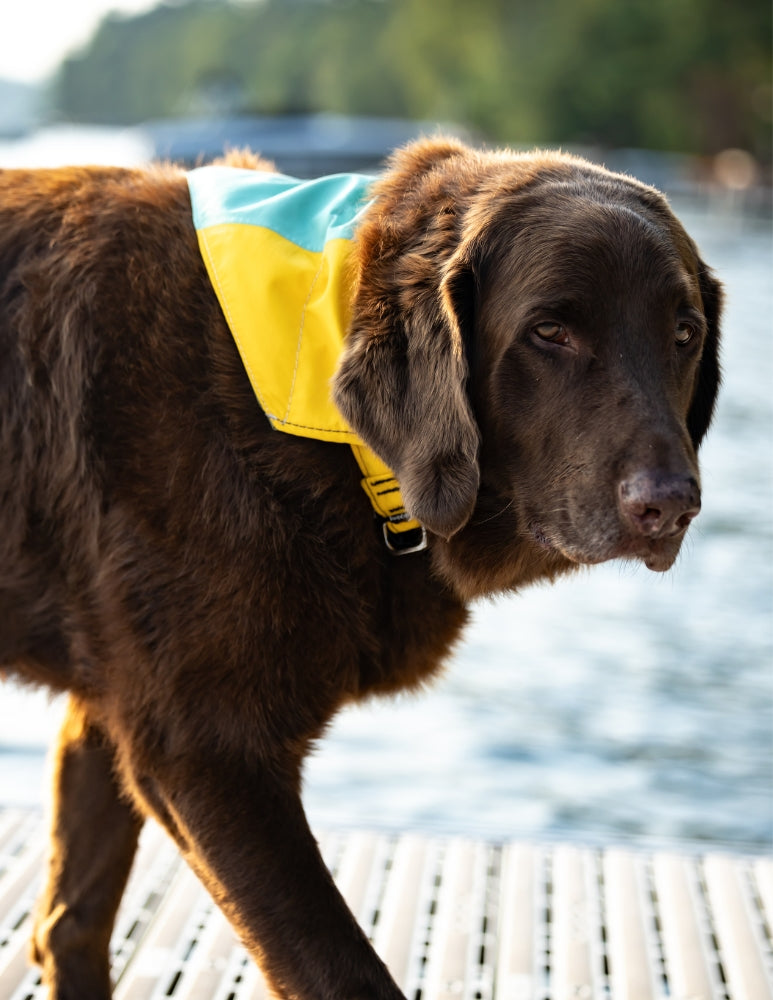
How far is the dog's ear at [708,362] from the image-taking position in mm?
2723

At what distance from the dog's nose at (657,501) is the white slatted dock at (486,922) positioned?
4.34 ft

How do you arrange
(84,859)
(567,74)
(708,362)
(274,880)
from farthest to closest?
(567,74), (84,859), (708,362), (274,880)

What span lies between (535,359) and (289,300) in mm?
476

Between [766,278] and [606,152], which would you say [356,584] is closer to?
[766,278]

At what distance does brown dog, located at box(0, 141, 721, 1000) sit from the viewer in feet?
7.69

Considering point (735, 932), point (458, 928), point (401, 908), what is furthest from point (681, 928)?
point (401, 908)

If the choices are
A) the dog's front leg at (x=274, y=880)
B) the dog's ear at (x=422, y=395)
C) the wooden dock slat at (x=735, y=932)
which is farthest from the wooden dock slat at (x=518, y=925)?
the dog's ear at (x=422, y=395)

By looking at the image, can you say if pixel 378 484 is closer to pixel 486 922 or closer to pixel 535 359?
pixel 535 359

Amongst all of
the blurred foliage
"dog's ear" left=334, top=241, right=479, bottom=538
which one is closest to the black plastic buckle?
"dog's ear" left=334, top=241, right=479, bottom=538

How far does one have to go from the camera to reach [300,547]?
95.8 inches

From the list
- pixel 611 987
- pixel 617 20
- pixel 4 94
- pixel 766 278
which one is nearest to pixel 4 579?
pixel 611 987

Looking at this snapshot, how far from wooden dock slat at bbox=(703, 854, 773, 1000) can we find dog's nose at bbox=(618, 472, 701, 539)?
4.53 feet

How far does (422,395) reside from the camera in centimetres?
238

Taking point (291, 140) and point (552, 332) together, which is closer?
point (552, 332)
